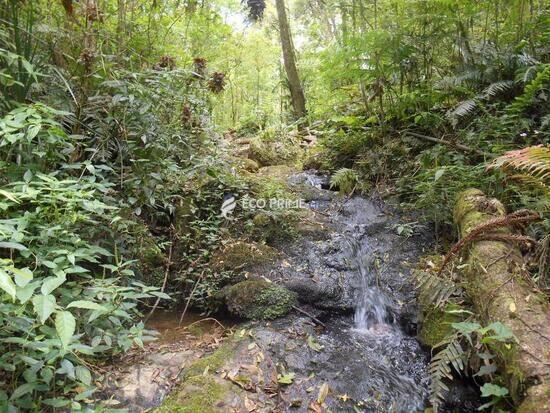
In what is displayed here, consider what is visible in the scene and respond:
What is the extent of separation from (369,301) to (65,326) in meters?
2.89

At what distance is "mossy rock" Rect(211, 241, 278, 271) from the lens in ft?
12.7

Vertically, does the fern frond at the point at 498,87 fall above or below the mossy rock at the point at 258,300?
above

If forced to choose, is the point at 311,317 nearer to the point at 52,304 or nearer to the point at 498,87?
the point at 52,304

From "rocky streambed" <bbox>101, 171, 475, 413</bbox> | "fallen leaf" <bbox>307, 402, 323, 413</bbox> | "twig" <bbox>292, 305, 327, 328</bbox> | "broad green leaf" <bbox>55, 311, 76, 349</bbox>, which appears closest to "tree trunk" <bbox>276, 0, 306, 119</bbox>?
"rocky streambed" <bbox>101, 171, 475, 413</bbox>

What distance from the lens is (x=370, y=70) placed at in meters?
5.57

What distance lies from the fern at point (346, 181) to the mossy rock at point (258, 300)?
2598 mm

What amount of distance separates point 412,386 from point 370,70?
452cm

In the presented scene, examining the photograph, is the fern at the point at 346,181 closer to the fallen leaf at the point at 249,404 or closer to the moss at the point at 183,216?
the moss at the point at 183,216

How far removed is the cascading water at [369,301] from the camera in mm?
3557

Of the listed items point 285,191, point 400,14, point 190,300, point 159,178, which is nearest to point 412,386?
point 190,300

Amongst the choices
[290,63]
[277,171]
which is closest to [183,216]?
[277,171]

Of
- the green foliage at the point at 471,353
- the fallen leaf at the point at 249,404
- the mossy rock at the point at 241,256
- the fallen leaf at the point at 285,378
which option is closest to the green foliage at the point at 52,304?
the fallen leaf at the point at 249,404

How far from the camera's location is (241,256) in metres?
3.96

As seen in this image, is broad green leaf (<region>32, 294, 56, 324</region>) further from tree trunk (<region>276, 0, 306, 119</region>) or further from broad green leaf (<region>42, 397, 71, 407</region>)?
tree trunk (<region>276, 0, 306, 119</region>)
